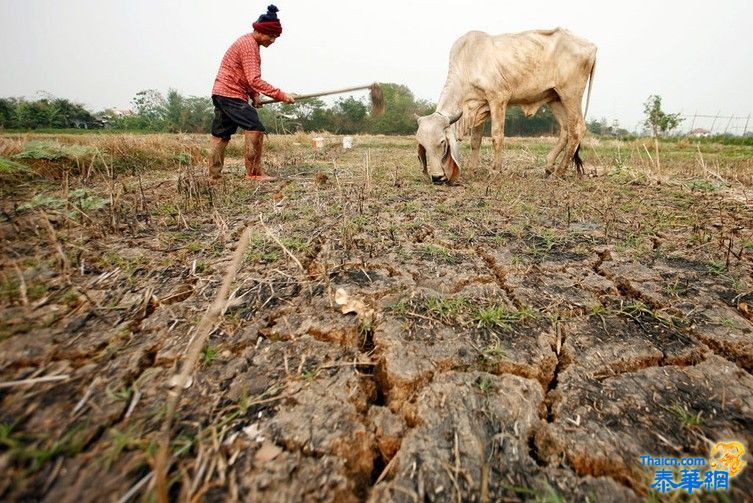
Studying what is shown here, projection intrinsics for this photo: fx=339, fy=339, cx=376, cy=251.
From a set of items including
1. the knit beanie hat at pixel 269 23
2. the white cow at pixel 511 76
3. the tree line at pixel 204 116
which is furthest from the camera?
the tree line at pixel 204 116

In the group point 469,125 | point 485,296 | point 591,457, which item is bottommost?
point 591,457

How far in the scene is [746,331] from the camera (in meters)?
1.50

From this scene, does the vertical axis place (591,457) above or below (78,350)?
below

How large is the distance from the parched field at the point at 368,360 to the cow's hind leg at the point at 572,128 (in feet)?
10.5

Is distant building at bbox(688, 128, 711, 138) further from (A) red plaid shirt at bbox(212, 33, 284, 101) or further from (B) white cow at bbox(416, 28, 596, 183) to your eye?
(A) red plaid shirt at bbox(212, 33, 284, 101)

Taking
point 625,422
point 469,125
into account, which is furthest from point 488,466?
point 469,125

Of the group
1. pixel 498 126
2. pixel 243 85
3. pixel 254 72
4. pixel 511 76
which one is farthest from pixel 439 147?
pixel 243 85

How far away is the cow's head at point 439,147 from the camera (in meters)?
4.51

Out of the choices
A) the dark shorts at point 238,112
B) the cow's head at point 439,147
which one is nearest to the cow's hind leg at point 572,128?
the cow's head at point 439,147

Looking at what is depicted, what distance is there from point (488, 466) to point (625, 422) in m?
0.50

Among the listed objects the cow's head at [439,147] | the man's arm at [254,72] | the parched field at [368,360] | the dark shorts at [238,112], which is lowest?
the parched field at [368,360]

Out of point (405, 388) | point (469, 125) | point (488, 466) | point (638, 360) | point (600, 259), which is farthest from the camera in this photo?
point (469, 125)

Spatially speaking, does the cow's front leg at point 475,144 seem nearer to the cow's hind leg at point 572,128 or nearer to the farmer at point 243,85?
the cow's hind leg at point 572,128

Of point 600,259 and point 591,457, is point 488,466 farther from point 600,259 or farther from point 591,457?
point 600,259
